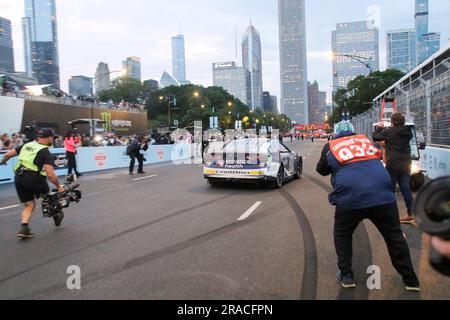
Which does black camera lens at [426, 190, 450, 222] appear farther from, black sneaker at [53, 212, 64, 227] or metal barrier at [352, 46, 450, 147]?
metal barrier at [352, 46, 450, 147]

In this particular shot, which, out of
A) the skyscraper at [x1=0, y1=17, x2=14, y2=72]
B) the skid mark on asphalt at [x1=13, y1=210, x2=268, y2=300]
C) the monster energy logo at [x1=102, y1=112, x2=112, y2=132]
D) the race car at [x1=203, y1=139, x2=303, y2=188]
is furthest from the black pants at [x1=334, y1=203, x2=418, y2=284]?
the skyscraper at [x1=0, y1=17, x2=14, y2=72]

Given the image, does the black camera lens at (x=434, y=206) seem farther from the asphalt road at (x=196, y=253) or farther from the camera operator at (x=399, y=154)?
the camera operator at (x=399, y=154)

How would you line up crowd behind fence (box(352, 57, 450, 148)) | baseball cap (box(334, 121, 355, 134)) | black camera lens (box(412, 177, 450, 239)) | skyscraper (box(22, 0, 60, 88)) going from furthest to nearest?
skyscraper (box(22, 0, 60, 88))
crowd behind fence (box(352, 57, 450, 148))
baseball cap (box(334, 121, 355, 134))
black camera lens (box(412, 177, 450, 239))

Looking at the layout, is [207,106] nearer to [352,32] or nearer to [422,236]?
[352,32]

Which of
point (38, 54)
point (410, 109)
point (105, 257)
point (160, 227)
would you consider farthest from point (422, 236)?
point (38, 54)

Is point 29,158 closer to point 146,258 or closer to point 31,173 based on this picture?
point 31,173

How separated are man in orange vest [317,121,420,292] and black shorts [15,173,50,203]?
475 centimetres

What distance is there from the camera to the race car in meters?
11.7

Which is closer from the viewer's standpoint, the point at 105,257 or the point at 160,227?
the point at 105,257

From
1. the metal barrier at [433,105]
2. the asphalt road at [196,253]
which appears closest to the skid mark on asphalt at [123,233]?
the asphalt road at [196,253]

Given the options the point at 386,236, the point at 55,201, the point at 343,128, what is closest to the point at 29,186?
the point at 55,201

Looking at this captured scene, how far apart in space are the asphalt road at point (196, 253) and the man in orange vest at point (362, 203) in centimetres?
25

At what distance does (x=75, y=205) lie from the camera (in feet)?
32.2

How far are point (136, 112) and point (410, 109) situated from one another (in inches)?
2257
